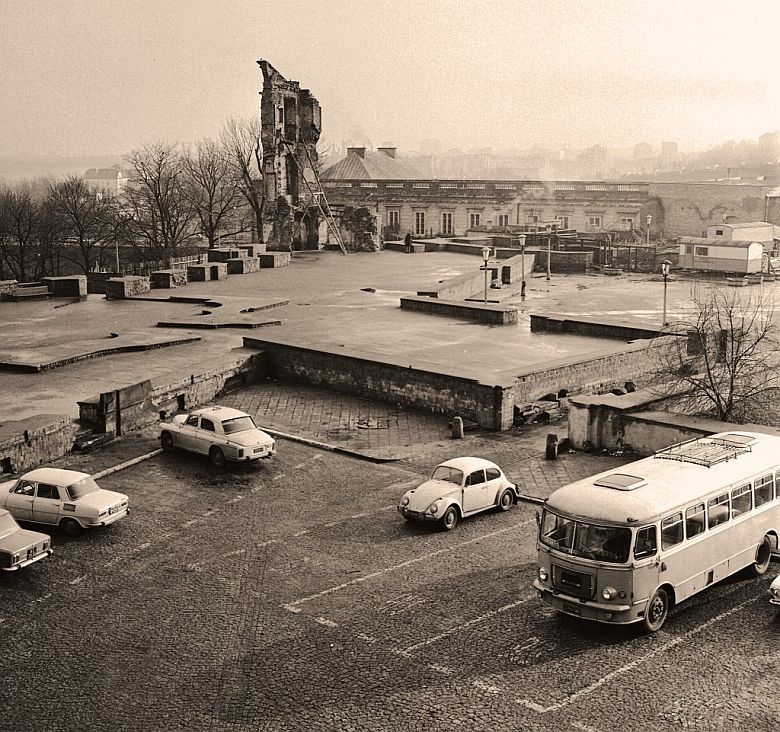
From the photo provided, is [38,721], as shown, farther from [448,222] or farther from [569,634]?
[448,222]

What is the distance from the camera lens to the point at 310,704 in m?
10.5

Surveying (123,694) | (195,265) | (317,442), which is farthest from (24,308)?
(123,694)

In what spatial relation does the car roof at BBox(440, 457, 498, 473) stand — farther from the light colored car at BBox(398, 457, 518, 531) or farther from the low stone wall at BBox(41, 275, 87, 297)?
the low stone wall at BBox(41, 275, 87, 297)

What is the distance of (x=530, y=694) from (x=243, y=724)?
3085mm

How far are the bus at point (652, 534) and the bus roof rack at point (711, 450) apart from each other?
0.13ft

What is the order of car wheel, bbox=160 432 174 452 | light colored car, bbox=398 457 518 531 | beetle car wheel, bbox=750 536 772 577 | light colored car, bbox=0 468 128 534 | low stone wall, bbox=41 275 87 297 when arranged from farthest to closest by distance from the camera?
1. low stone wall, bbox=41 275 87 297
2. car wheel, bbox=160 432 174 452
3. light colored car, bbox=398 457 518 531
4. light colored car, bbox=0 468 128 534
5. beetle car wheel, bbox=750 536 772 577

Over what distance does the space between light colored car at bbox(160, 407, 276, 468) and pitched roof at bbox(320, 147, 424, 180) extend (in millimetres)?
63012

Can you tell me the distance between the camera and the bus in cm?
1178

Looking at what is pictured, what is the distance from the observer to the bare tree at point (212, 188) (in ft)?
203

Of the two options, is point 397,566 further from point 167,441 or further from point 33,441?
point 33,441

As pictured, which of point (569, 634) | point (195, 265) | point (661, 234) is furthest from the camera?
point (661, 234)

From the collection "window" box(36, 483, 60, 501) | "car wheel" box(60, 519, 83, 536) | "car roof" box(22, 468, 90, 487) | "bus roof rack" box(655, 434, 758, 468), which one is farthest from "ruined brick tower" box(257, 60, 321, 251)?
"bus roof rack" box(655, 434, 758, 468)

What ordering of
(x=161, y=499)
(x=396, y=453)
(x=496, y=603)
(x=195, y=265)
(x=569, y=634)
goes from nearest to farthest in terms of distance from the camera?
(x=569, y=634)
(x=496, y=603)
(x=161, y=499)
(x=396, y=453)
(x=195, y=265)

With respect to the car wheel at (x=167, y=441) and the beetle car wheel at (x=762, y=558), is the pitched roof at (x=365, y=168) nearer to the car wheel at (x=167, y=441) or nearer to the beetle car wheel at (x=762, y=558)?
the car wheel at (x=167, y=441)
